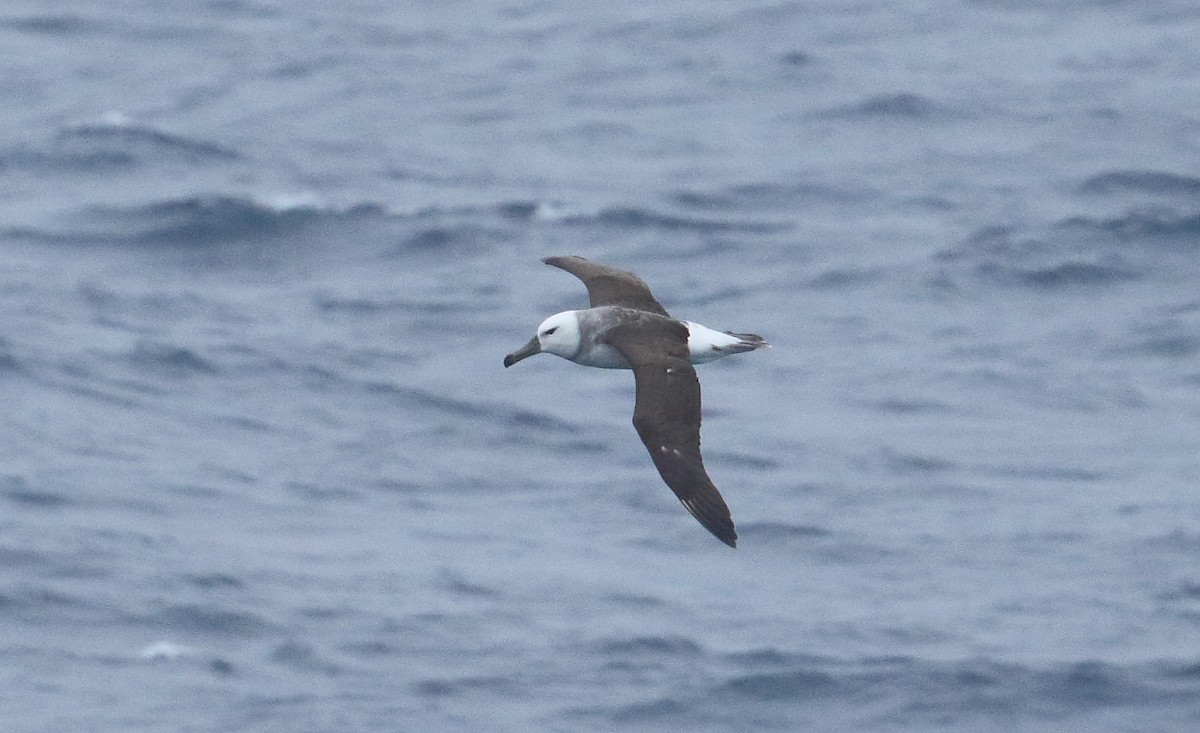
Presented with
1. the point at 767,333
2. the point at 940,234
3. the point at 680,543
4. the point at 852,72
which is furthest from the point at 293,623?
the point at 852,72

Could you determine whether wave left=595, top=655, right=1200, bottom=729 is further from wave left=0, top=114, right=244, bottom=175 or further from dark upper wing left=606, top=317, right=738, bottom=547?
wave left=0, top=114, right=244, bottom=175

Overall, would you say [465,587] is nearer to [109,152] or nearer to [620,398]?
[620,398]

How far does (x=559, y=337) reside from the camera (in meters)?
17.4

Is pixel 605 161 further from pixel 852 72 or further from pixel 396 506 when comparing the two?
pixel 396 506

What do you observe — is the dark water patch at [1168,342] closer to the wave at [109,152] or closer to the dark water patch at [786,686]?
the dark water patch at [786,686]

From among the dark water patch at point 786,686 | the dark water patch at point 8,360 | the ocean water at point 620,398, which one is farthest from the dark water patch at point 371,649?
the dark water patch at point 8,360

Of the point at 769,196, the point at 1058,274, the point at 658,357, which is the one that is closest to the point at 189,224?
the point at 769,196

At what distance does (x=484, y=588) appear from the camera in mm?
34750

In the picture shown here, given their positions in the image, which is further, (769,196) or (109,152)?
(109,152)

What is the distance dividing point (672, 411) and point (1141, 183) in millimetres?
27571

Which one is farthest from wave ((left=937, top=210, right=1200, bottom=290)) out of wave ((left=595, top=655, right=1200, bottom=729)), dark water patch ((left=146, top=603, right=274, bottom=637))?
dark water patch ((left=146, top=603, right=274, bottom=637))

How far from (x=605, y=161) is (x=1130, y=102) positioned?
10.6m

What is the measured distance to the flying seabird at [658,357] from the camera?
1622 centimetres

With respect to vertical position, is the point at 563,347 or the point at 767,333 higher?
the point at 563,347
